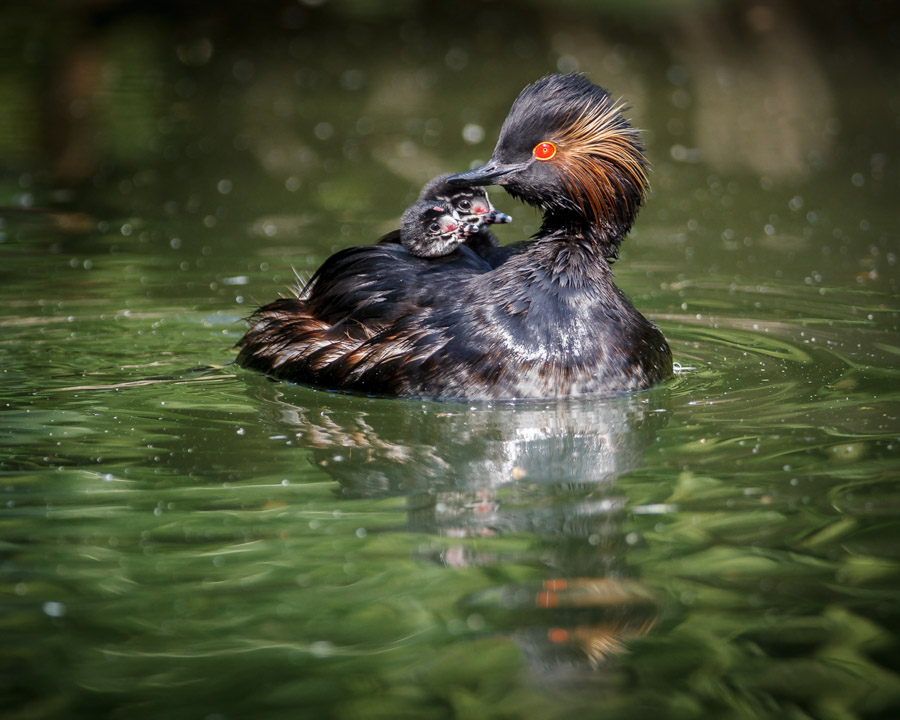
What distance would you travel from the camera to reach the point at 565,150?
6.49 metres

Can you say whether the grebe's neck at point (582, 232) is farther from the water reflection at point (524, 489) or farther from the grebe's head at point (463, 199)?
the water reflection at point (524, 489)

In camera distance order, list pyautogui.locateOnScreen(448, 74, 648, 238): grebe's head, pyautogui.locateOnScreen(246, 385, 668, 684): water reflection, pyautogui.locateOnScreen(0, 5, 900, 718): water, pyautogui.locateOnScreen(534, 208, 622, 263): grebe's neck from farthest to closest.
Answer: pyautogui.locateOnScreen(534, 208, 622, 263): grebe's neck, pyautogui.locateOnScreen(448, 74, 648, 238): grebe's head, pyautogui.locateOnScreen(246, 385, 668, 684): water reflection, pyautogui.locateOnScreen(0, 5, 900, 718): water

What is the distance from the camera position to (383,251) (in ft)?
23.3

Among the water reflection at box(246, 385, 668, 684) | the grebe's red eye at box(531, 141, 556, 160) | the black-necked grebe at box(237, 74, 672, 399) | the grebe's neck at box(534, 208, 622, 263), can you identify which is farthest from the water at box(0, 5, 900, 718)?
the grebe's red eye at box(531, 141, 556, 160)

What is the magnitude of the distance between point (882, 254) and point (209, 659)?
7133 mm

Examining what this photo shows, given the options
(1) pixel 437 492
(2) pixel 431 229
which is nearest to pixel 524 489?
(1) pixel 437 492

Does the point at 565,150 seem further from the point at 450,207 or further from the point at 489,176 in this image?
the point at 450,207

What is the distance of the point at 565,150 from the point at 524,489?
1.99 meters

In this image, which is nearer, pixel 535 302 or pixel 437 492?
pixel 437 492

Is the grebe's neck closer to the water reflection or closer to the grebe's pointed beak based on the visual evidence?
the grebe's pointed beak

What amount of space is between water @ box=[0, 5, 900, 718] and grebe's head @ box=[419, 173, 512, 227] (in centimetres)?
110

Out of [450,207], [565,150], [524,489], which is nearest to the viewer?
[524,489]

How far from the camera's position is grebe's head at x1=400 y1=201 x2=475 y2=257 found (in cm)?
691

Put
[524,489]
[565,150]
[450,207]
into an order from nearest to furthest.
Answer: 1. [524,489]
2. [565,150]
3. [450,207]
